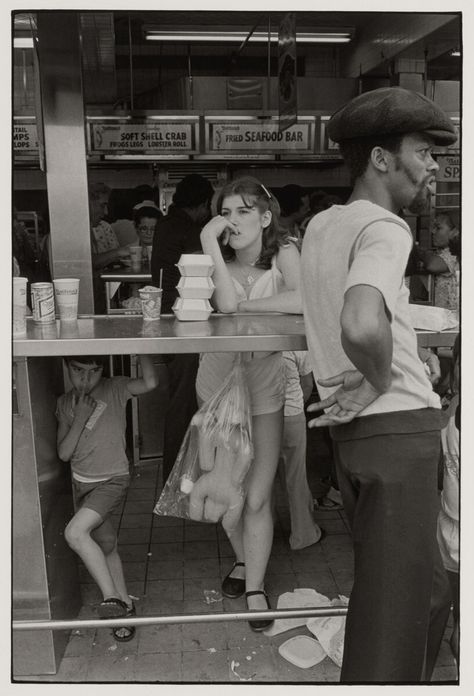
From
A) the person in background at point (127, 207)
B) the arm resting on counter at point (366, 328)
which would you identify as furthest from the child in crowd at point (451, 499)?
the person in background at point (127, 207)

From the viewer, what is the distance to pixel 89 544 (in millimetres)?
2961

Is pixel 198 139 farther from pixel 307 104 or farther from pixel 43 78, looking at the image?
pixel 43 78

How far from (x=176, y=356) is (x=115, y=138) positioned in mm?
4683

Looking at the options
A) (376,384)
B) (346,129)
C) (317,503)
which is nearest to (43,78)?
(346,129)

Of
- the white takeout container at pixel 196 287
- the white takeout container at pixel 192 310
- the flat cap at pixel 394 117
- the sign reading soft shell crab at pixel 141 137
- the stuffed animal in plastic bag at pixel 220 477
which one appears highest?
the sign reading soft shell crab at pixel 141 137

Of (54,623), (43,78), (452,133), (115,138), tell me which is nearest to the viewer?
(452,133)

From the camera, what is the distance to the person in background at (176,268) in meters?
4.35

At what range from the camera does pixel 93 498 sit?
3.04 meters

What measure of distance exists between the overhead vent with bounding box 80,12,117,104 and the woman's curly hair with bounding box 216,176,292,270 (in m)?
2.13

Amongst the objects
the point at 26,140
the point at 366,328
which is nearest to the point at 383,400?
the point at 366,328

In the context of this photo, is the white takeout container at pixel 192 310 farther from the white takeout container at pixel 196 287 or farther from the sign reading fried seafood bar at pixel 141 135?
the sign reading fried seafood bar at pixel 141 135

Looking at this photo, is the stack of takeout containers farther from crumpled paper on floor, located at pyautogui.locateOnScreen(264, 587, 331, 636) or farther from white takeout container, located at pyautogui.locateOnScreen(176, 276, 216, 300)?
crumpled paper on floor, located at pyautogui.locateOnScreen(264, 587, 331, 636)

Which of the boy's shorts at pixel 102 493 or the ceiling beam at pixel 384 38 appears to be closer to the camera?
the boy's shorts at pixel 102 493

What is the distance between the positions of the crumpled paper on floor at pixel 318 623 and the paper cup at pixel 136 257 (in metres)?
3.31
